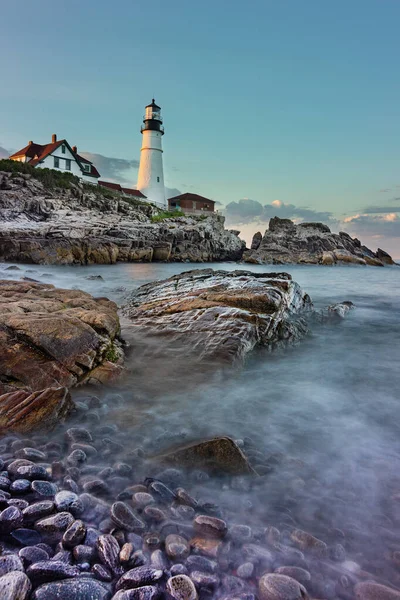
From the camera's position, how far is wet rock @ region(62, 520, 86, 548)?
6.21ft

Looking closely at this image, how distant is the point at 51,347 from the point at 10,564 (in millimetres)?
2593

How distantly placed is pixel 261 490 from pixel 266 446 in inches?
25.5

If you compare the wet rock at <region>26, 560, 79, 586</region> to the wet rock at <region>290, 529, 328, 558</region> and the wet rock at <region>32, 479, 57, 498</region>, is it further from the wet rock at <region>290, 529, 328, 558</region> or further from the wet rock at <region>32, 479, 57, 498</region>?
the wet rock at <region>290, 529, 328, 558</region>

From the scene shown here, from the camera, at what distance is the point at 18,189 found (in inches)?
1355

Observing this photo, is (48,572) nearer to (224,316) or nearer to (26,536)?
(26,536)

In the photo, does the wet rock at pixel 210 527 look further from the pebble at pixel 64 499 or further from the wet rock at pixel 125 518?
the pebble at pixel 64 499

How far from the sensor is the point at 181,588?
1717 mm

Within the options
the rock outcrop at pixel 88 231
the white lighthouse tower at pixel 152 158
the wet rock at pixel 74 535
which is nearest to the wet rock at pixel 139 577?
the wet rock at pixel 74 535

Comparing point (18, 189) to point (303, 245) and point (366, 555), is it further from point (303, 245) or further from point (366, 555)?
point (366, 555)

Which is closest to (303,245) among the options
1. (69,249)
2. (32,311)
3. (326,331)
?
(69,249)

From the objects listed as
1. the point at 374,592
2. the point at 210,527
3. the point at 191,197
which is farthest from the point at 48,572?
the point at 191,197

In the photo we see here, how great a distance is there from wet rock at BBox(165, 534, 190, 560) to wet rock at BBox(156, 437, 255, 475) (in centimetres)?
70

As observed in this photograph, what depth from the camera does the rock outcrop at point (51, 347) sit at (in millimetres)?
3736

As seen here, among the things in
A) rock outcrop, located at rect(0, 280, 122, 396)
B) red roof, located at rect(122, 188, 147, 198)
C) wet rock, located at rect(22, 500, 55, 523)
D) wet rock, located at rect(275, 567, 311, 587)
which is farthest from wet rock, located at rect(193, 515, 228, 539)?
red roof, located at rect(122, 188, 147, 198)
